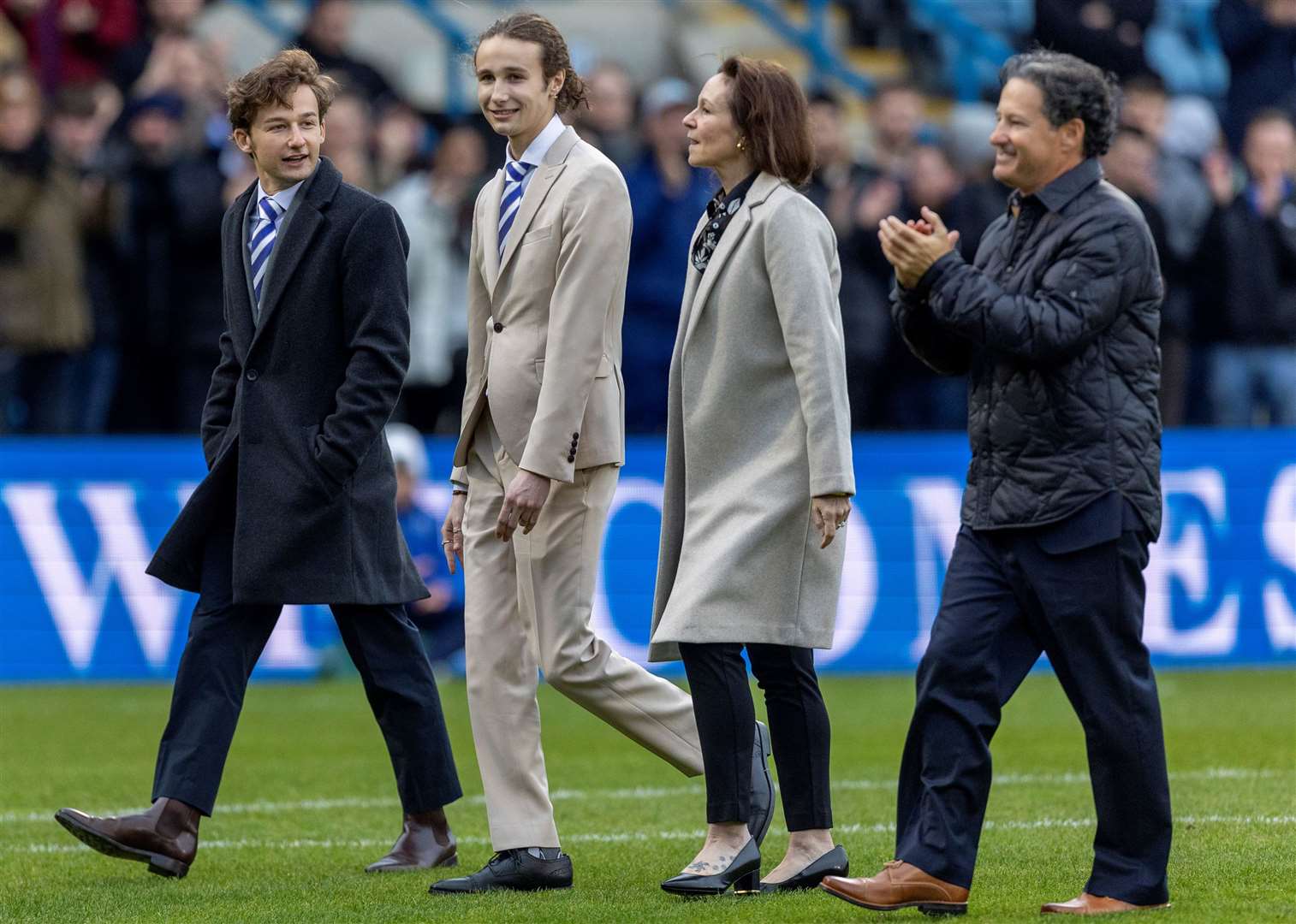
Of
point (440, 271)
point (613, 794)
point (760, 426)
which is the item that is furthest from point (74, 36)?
point (760, 426)

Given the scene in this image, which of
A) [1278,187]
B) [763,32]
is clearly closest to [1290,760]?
[1278,187]

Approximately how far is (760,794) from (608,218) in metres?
1.64

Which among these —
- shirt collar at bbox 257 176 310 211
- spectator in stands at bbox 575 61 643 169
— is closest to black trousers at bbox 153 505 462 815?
shirt collar at bbox 257 176 310 211

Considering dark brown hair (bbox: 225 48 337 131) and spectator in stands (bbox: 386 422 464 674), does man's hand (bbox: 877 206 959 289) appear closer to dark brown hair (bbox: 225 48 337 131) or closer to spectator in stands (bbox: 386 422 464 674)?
dark brown hair (bbox: 225 48 337 131)

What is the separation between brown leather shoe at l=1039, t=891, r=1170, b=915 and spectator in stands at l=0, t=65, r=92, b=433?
9.14m

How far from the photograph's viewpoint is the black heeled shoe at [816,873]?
5.85 m

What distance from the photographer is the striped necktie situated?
621 centimetres

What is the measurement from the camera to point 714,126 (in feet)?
19.4

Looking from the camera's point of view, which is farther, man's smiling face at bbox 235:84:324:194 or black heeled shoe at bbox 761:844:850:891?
man's smiling face at bbox 235:84:324:194

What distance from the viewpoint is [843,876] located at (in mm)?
5816

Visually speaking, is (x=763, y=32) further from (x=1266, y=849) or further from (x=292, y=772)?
(x=1266, y=849)

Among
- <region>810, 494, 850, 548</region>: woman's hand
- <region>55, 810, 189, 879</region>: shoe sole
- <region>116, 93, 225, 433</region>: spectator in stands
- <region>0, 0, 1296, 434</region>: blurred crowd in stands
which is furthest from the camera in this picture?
<region>0, 0, 1296, 434</region>: blurred crowd in stands

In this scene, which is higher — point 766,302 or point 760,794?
point 766,302

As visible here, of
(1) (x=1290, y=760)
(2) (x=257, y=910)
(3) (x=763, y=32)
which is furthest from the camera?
(3) (x=763, y=32)
